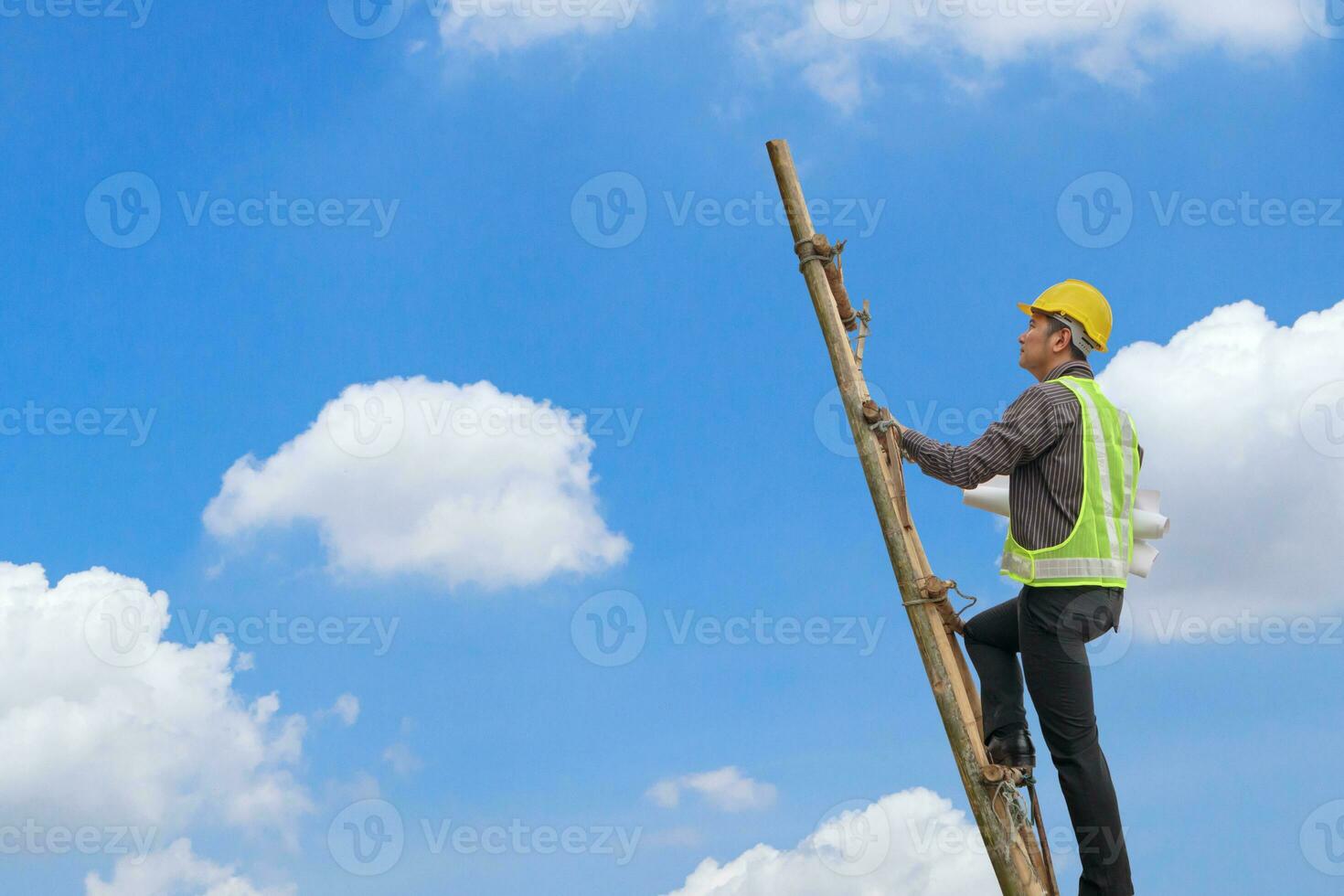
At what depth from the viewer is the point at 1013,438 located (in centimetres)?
659

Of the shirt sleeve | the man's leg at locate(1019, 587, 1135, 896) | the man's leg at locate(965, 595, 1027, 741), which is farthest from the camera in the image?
the man's leg at locate(965, 595, 1027, 741)

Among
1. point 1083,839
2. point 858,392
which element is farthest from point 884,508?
point 1083,839

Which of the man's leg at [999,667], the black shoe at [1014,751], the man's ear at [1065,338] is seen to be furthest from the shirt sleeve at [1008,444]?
the black shoe at [1014,751]

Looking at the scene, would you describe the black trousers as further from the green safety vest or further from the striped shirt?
the striped shirt

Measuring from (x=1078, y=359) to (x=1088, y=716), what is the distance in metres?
2.02

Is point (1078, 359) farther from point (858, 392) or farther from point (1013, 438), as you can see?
point (858, 392)

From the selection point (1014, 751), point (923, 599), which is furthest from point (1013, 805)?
point (923, 599)

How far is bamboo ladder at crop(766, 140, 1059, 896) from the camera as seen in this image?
6.88 metres

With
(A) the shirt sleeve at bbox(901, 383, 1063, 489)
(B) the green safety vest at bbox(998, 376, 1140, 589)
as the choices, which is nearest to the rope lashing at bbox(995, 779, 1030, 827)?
(B) the green safety vest at bbox(998, 376, 1140, 589)

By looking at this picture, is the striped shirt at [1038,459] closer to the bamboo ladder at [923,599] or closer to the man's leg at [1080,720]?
the man's leg at [1080,720]

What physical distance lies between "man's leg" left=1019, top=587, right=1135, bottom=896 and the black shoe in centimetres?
37

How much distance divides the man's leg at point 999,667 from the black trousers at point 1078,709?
14.5 inches

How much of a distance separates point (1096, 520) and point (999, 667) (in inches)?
43.5

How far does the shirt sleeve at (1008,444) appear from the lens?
21.6 feet
